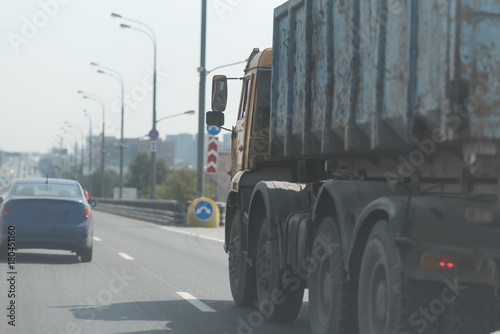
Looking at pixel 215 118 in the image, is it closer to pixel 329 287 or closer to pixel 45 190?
pixel 329 287

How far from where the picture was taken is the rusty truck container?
17.3ft

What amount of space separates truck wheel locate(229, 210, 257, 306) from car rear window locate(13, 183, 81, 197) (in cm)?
568

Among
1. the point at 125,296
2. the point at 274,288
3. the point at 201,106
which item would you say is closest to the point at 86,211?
the point at 125,296

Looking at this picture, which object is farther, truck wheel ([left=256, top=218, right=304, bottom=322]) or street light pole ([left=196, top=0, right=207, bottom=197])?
street light pole ([left=196, top=0, right=207, bottom=197])

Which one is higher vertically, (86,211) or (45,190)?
(45,190)

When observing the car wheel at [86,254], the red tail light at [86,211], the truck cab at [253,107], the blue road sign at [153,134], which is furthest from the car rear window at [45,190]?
the blue road sign at [153,134]

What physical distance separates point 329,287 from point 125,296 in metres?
4.41

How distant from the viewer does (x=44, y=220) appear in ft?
50.9

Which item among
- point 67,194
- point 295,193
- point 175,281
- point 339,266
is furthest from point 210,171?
point 339,266

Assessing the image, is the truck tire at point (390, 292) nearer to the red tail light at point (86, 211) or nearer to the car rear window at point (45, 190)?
the red tail light at point (86, 211)

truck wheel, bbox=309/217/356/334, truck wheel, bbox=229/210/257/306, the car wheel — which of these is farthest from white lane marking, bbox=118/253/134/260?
truck wheel, bbox=309/217/356/334

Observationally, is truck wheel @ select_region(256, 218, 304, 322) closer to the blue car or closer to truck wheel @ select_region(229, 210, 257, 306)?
truck wheel @ select_region(229, 210, 257, 306)

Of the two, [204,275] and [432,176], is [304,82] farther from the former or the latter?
[204,275]

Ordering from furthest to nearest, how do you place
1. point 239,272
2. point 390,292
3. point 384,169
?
point 239,272 → point 384,169 → point 390,292
